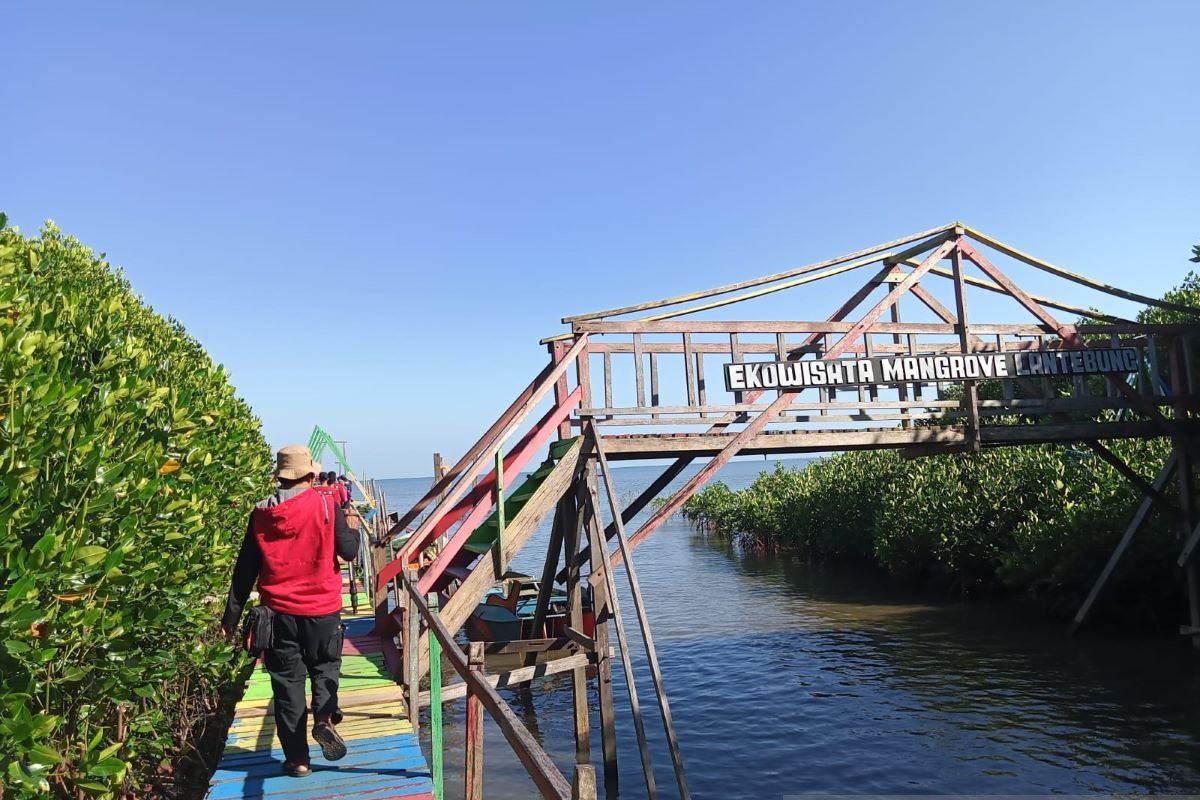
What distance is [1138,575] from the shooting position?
53.1 feet

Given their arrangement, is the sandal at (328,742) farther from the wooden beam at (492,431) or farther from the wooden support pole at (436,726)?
the wooden beam at (492,431)

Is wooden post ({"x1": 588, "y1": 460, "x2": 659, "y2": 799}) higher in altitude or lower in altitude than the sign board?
lower

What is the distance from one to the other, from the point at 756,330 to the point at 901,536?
47.9ft

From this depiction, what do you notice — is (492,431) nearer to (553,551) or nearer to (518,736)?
(553,551)

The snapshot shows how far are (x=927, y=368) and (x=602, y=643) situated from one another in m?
6.03

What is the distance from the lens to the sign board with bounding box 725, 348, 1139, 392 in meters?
11.0

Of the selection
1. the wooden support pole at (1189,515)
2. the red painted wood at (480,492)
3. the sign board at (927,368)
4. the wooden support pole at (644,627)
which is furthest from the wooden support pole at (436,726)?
the wooden support pole at (1189,515)

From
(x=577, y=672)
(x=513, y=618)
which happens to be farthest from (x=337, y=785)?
(x=513, y=618)

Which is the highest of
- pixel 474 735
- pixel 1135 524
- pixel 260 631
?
pixel 260 631

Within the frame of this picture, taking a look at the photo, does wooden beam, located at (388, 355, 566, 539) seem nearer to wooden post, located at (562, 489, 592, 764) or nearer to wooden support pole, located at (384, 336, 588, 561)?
wooden support pole, located at (384, 336, 588, 561)

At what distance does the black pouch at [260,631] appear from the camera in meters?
5.29

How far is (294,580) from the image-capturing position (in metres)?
5.44

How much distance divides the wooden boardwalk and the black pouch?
2.89ft

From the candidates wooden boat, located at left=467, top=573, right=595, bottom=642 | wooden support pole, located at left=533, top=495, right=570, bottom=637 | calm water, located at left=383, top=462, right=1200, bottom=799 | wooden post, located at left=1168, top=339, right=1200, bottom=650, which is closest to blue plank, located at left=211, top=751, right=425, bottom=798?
calm water, located at left=383, top=462, right=1200, bottom=799
